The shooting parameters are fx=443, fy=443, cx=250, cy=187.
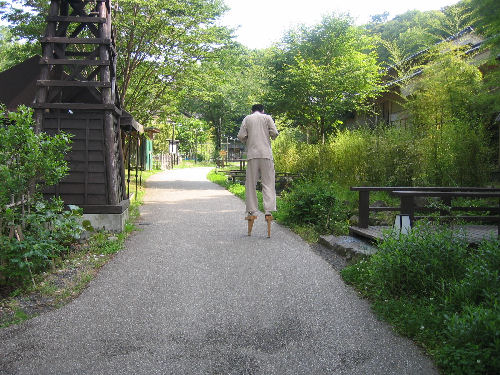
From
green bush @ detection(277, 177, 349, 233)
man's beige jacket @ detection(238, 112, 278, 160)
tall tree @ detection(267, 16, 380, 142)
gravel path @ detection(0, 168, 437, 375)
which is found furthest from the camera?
tall tree @ detection(267, 16, 380, 142)

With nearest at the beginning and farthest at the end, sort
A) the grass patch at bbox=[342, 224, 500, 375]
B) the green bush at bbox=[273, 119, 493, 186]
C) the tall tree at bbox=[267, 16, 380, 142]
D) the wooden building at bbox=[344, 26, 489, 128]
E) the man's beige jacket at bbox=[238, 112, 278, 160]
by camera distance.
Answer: the grass patch at bbox=[342, 224, 500, 375], the man's beige jacket at bbox=[238, 112, 278, 160], the green bush at bbox=[273, 119, 493, 186], the wooden building at bbox=[344, 26, 489, 128], the tall tree at bbox=[267, 16, 380, 142]

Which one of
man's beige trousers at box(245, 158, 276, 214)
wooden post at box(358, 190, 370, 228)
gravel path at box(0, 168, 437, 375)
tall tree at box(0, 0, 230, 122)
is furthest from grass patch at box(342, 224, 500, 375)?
tall tree at box(0, 0, 230, 122)

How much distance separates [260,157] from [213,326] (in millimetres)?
4041

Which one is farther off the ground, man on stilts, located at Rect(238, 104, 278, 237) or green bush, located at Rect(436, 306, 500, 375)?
man on stilts, located at Rect(238, 104, 278, 237)

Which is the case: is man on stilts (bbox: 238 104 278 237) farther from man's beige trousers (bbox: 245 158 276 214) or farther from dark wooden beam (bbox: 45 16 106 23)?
dark wooden beam (bbox: 45 16 106 23)

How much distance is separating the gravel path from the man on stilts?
1.40m

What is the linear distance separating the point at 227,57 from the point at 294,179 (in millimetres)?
5615

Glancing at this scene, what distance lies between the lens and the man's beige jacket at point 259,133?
283 inches

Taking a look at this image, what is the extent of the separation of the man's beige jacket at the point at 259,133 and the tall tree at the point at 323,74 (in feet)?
35.9

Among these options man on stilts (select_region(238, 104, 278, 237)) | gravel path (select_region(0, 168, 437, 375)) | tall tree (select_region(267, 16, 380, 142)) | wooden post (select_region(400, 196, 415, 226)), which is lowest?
gravel path (select_region(0, 168, 437, 375))

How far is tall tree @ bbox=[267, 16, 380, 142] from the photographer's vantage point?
1759 centimetres

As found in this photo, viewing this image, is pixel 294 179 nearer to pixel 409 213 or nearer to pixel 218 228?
pixel 218 228

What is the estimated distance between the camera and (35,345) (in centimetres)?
317

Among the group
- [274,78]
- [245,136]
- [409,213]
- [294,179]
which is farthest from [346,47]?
[409,213]
